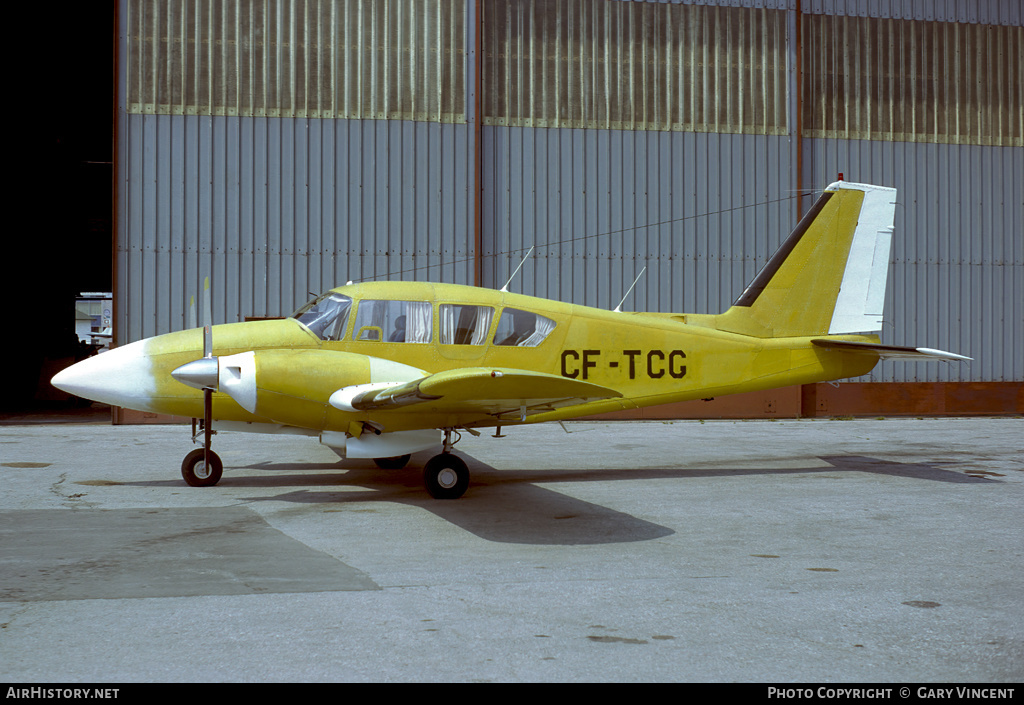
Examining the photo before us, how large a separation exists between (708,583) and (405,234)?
1457 cm

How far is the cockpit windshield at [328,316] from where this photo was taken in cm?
1002

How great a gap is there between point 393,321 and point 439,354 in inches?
26.9

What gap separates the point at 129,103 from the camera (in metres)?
18.8

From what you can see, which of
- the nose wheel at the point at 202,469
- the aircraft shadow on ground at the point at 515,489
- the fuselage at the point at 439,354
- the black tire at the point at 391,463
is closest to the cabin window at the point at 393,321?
the fuselage at the point at 439,354

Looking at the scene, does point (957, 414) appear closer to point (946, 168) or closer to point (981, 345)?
point (981, 345)

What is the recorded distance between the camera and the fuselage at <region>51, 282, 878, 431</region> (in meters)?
9.52

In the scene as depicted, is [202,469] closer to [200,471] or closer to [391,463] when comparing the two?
[200,471]

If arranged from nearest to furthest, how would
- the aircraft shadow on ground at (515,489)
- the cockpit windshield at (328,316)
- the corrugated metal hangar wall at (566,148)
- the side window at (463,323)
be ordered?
1. the aircraft shadow on ground at (515,489)
2. the cockpit windshield at (328,316)
3. the side window at (463,323)
4. the corrugated metal hangar wall at (566,148)

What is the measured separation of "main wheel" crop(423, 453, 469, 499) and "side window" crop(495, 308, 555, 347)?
69.6 inches

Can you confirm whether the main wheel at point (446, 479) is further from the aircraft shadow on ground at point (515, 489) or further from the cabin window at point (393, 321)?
the cabin window at point (393, 321)

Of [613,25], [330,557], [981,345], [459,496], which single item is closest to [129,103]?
[613,25]

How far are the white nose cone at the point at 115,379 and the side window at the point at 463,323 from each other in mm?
3400

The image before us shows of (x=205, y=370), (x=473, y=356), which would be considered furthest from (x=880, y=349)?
(x=205, y=370)

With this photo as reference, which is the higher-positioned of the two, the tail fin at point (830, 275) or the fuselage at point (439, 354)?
the tail fin at point (830, 275)
